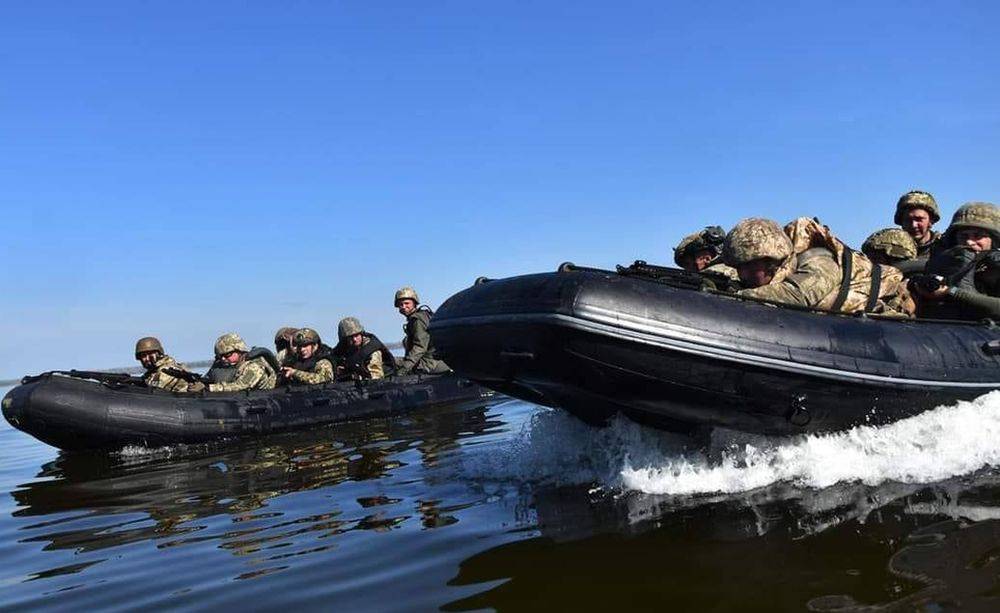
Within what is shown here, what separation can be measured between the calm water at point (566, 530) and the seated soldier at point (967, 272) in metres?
0.98

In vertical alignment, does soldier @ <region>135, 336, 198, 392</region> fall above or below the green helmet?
above

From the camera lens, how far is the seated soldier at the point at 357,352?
42.5 feet

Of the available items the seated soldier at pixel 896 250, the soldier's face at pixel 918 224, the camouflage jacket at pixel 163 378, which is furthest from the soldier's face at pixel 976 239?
the camouflage jacket at pixel 163 378

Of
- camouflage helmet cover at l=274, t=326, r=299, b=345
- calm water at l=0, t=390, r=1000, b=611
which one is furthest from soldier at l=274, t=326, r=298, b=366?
calm water at l=0, t=390, r=1000, b=611

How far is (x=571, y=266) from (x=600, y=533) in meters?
1.79

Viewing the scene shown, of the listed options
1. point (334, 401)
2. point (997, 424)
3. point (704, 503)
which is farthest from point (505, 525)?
point (334, 401)

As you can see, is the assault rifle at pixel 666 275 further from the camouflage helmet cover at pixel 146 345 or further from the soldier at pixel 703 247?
the camouflage helmet cover at pixel 146 345

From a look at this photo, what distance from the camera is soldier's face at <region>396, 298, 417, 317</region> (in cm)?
1425

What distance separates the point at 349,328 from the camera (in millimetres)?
13164

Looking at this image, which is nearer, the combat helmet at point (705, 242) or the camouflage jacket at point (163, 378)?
the combat helmet at point (705, 242)

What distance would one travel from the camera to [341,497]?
602 cm

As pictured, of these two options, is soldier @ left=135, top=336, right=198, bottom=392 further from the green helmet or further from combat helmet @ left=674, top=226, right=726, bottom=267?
the green helmet

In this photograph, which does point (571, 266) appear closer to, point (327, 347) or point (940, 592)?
point (940, 592)

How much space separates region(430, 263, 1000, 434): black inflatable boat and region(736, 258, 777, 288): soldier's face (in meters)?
0.52
